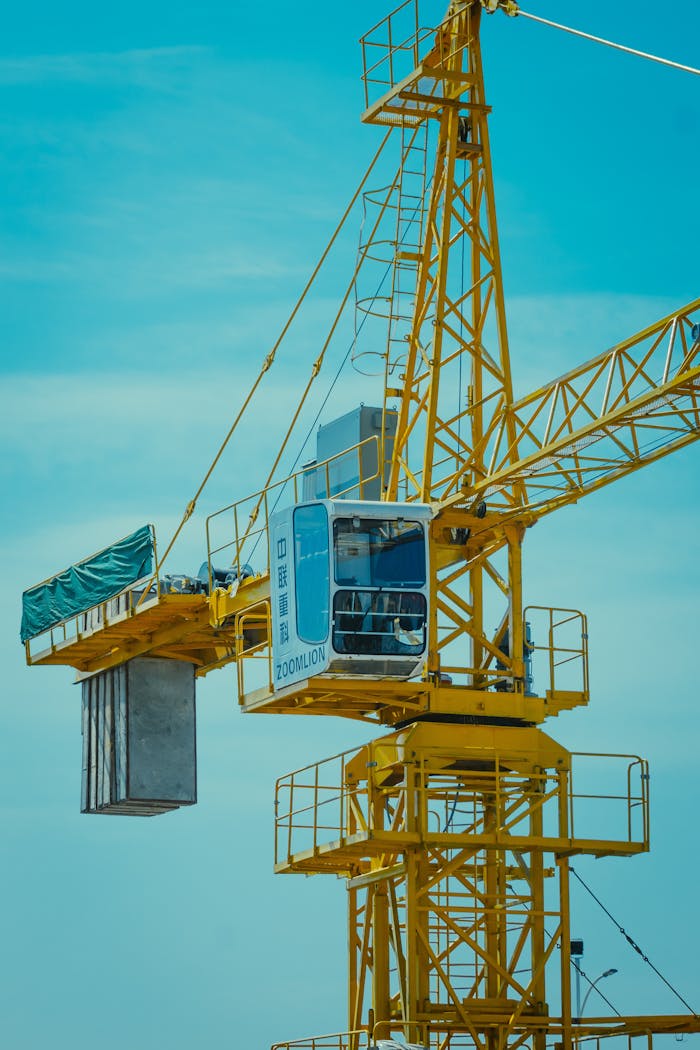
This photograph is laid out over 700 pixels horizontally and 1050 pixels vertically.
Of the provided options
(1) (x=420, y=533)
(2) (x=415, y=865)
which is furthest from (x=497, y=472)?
(2) (x=415, y=865)

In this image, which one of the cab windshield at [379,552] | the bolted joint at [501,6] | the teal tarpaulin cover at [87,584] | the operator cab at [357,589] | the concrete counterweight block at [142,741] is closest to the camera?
the operator cab at [357,589]

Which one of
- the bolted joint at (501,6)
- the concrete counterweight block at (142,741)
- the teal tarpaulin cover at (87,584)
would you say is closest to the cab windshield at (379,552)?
the teal tarpaulin cover at (87,584)

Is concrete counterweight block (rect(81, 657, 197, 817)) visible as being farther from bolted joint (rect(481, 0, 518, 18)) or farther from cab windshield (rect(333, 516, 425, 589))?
bolted joint (rect(481, 0, 518, 18))

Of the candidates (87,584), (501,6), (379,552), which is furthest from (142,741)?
(501,6)

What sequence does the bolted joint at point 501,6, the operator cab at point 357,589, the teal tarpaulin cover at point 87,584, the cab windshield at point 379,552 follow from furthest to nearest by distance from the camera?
the teal tarpaulin cover at point 87,584
the bolted joint at point 501,6
the cab windshield at point 379,552
the operator cab at point 357,589

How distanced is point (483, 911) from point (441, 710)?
12.8 feet

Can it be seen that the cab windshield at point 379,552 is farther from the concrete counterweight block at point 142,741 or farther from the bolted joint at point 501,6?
the concrete counterweight block at point 142,741

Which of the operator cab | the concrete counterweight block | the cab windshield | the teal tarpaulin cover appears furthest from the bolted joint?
the concrete counterweight block

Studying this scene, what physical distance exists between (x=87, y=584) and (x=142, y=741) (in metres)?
4.04

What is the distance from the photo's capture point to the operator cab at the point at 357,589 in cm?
3841

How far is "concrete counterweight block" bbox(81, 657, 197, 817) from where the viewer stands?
4978 cm

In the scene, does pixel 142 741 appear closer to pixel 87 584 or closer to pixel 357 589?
pixel 87 584

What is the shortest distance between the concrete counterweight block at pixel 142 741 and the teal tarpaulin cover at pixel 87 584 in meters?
1.94

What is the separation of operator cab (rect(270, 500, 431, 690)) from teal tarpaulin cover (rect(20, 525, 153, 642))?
9606mm
